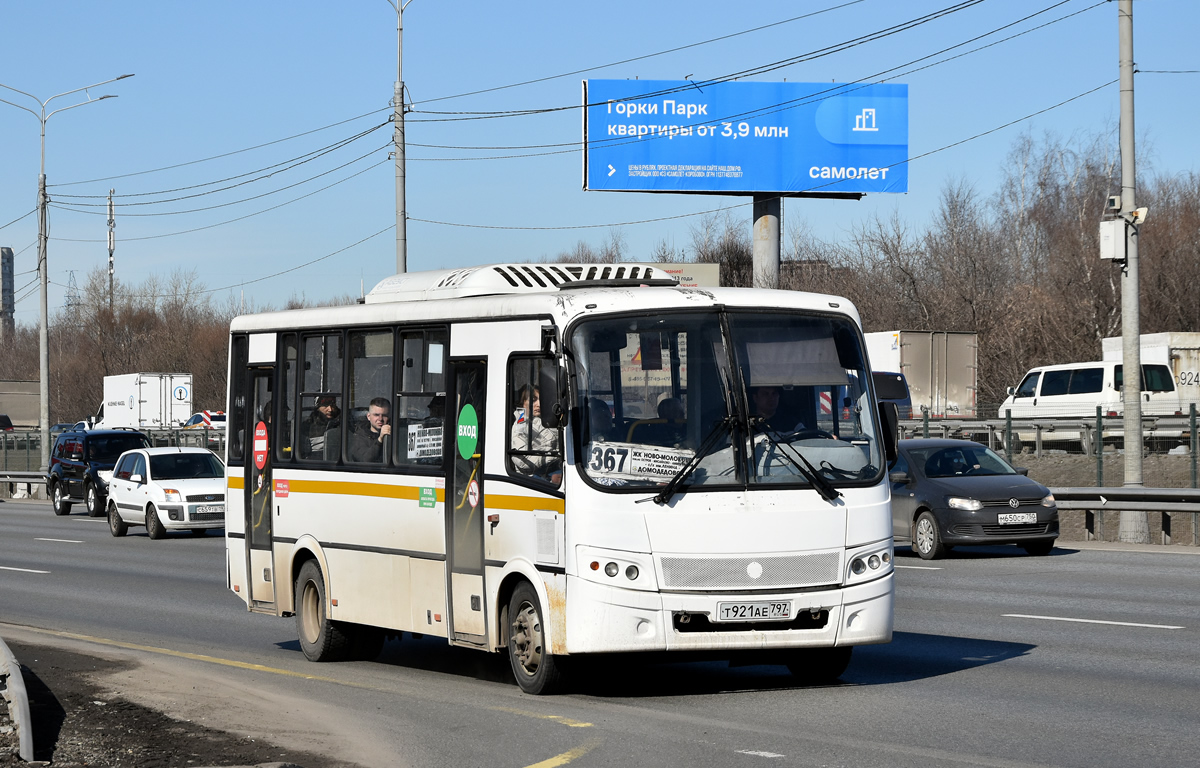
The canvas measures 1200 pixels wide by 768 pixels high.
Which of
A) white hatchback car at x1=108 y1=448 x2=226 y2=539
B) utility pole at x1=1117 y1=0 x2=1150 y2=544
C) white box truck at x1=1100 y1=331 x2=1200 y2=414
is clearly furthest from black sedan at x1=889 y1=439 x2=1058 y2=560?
white box truck at x1=1100 y1=331 x2=1200 y2=414

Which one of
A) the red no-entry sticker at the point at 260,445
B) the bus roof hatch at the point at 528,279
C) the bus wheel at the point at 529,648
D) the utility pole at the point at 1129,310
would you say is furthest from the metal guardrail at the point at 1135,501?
the bus wheel at the point at 529,648

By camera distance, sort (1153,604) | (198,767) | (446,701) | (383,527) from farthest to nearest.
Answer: (1153,604) < (383,527) < (446,701) < (198,767)

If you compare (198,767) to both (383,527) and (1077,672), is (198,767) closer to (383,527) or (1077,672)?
(383,527)

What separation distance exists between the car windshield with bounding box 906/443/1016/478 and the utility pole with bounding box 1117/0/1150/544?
2.33 m

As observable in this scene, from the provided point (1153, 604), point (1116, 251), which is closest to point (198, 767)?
point (1153, 604)

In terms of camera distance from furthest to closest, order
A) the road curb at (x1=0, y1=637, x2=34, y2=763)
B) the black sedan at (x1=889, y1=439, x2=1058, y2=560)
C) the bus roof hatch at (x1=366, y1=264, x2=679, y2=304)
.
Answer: the black sedan at (x1=889, y1=439, x2=1058, y2=560) → the bus roof hatch at (x1=366, y1=264, x2=679, y2=304) → the road curb at (x1=0, y1=637, x2=34, y2=763)

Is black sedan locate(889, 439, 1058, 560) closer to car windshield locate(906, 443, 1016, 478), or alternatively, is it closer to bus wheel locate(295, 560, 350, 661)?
car windshield locate(906, 443, 1016, 478)

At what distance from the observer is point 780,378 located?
975 centimetres

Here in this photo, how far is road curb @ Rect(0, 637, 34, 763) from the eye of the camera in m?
7.66

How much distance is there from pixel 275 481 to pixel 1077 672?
6.25 meters

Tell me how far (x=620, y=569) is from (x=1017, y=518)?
12309 mm

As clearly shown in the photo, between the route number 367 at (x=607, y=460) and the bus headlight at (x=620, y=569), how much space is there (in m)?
0.47

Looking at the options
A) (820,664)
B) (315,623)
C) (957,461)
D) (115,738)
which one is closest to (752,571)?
(820,664)

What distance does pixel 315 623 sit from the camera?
12.3m
